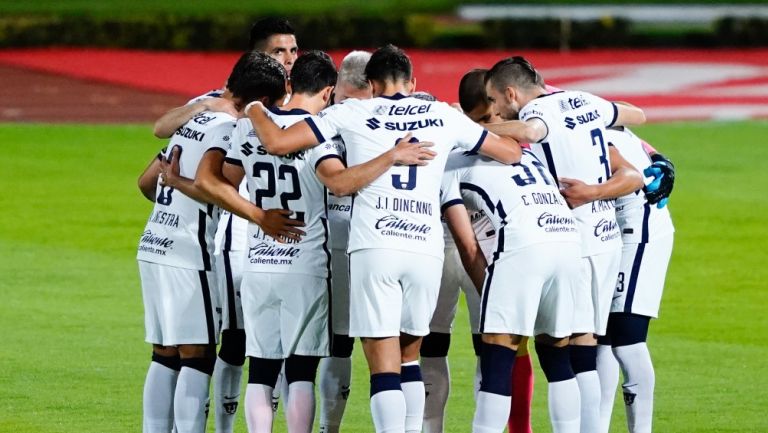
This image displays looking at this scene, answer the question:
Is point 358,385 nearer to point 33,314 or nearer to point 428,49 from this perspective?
point 33,314

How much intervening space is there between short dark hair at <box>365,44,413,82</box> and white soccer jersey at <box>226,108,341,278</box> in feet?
1.33

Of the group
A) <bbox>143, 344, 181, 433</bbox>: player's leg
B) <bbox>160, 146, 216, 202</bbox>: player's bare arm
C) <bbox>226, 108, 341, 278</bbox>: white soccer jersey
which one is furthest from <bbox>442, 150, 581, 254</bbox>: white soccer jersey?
<bbox>143, 344, 181, 433</bbox>: player's leg

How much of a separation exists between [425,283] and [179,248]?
1292mm

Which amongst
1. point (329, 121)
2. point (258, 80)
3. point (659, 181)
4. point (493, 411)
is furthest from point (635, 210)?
point (258, 80)

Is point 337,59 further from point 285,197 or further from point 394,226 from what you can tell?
point 394,226

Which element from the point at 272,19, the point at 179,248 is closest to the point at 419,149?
the point at 179,248

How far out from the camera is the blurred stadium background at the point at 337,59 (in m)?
9.24

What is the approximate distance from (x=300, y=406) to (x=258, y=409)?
198mm

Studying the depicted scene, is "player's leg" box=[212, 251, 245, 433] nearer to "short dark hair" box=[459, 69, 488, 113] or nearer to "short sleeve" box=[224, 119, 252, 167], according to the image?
"short sleeve" box=[224, 119, 252, 167]

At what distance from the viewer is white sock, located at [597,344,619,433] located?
24.2 feet

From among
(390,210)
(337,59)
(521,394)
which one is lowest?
(521,394)

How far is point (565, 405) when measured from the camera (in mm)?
6723

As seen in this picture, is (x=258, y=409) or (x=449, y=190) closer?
(x=258, y=409)

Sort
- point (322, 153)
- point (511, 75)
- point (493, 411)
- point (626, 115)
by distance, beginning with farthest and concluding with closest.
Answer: point (626, 115) → point (511, 75) → point (493, 411) → point (322, 153)
